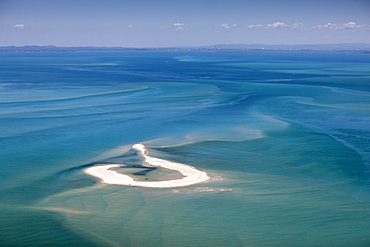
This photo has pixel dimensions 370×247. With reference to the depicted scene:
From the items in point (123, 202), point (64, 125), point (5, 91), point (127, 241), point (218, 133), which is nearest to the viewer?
point (127, 241)

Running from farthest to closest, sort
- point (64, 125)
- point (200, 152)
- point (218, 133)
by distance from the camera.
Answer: point (64, 125), point (218, 133), point (200, 152)

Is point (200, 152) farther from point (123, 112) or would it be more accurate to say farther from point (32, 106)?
point (32, 106)

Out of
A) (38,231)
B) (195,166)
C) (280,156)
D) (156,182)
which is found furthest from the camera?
(280,156)

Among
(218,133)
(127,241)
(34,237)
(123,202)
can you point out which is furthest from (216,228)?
(218,133)

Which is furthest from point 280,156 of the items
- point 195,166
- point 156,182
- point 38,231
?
point 38,231

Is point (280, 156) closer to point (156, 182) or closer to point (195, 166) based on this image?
point (195, 166)

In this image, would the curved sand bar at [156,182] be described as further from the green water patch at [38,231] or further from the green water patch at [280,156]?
the green water patch at [38,231]
